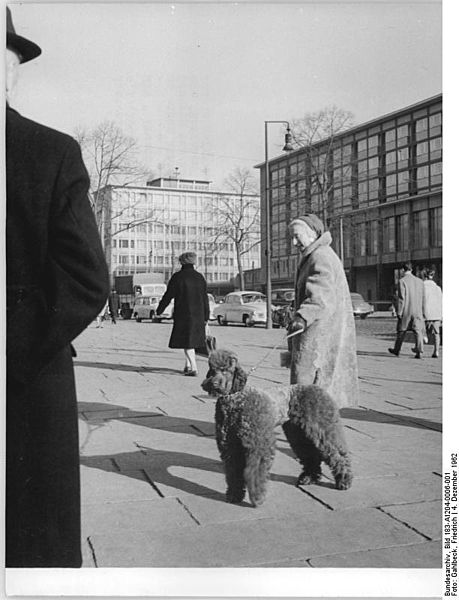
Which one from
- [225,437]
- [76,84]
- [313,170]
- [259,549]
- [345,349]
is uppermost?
[76,84]

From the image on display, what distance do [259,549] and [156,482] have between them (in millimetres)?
901

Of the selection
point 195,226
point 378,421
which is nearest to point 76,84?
point 195,226

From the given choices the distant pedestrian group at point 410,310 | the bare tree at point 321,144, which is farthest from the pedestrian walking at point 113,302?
the distant pedestrian group at point 410,310

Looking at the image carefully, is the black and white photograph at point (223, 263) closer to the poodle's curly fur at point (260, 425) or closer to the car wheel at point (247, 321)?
the poodle's curly fur at point (260, 425)

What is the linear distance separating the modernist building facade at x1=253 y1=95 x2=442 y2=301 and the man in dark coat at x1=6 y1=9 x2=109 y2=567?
213 centimetres

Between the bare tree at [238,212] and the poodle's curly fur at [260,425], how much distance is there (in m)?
1.22

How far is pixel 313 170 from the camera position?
4270 millimetres

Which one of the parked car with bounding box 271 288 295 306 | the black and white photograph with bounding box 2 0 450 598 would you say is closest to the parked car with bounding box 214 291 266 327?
the parked car with bounding box 271 288 295 306

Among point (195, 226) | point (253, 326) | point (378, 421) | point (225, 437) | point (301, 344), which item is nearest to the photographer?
point (225, 437)

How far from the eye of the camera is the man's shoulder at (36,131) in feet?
5.96

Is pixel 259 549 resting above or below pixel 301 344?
below

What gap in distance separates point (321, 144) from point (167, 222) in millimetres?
1162

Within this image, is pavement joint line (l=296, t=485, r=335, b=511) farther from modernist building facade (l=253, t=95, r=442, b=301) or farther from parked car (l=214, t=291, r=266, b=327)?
parked car (l=214, t=291, r=266, b=327)

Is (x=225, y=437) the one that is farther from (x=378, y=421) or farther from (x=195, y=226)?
(x=378, y=421)
